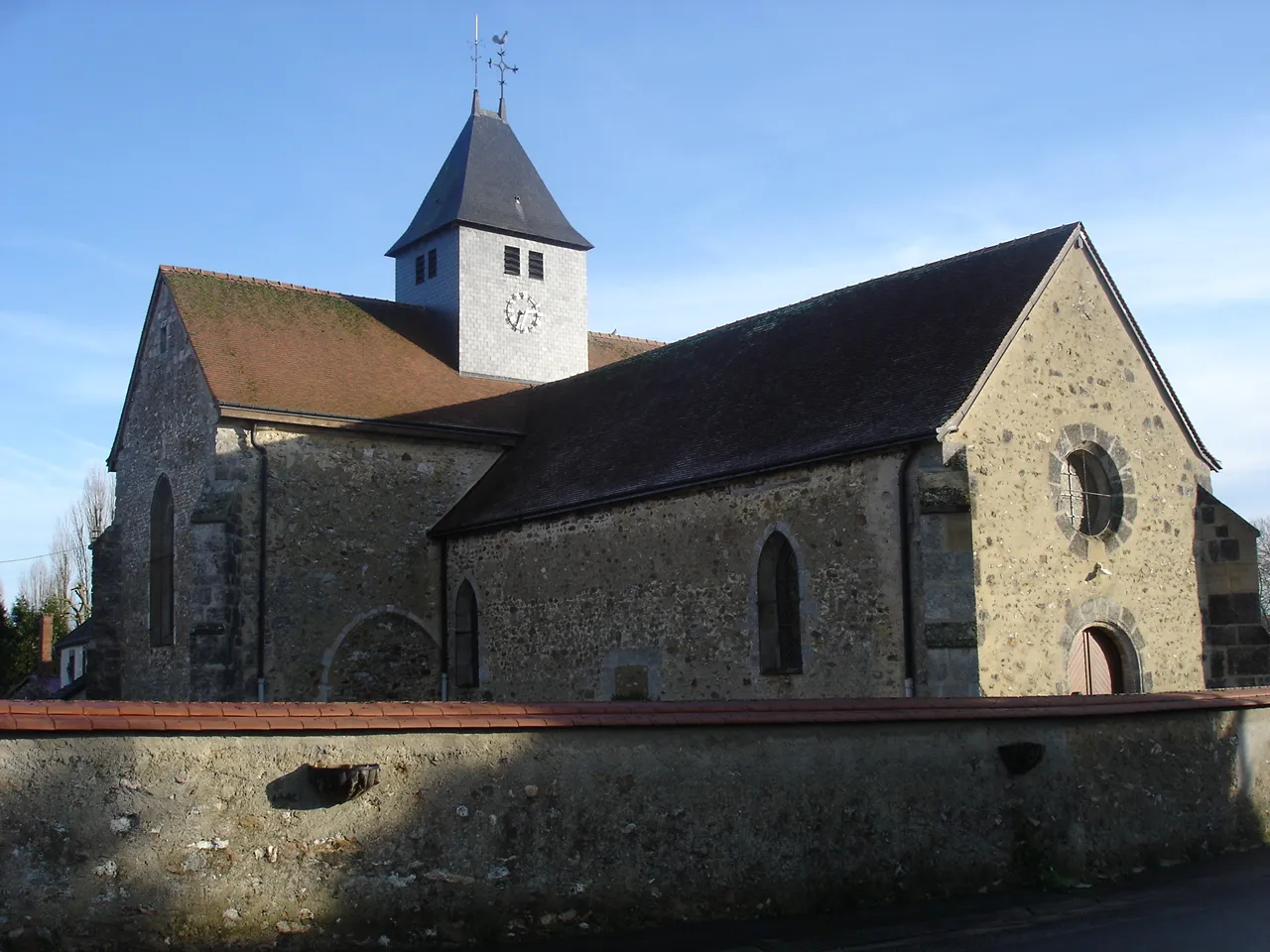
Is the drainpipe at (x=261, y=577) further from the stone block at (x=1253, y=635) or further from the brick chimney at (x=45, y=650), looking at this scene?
the brick chimney at (x=45, y=650)

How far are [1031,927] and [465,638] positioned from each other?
46.0 feet

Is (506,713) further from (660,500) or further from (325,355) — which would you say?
(325,355)

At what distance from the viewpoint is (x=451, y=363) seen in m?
25.3

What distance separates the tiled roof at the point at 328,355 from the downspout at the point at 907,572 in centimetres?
1006

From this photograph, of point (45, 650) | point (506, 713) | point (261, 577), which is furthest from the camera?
point (45, 650)

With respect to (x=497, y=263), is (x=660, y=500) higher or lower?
lower

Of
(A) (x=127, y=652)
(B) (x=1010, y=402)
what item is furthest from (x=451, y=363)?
(B) (x=1010, y=402)

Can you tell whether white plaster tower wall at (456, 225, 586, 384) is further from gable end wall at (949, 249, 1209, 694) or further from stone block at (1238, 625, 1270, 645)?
stone block at (1238, 625, 1270, 645)

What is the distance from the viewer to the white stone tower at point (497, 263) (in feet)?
85.8

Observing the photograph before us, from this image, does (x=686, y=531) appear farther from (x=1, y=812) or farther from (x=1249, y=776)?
(x=1, y=812)

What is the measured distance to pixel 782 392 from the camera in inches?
704

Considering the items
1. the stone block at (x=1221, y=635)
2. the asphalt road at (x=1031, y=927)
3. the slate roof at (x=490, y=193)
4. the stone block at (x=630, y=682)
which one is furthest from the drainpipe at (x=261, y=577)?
the stone block at (x=1221, y=635)

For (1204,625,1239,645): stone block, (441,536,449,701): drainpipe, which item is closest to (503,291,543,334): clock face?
(441,536,449,701): drainpipe

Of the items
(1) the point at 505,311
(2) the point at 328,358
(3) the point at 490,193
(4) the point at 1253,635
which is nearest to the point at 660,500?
(4) the point at 1253,635
